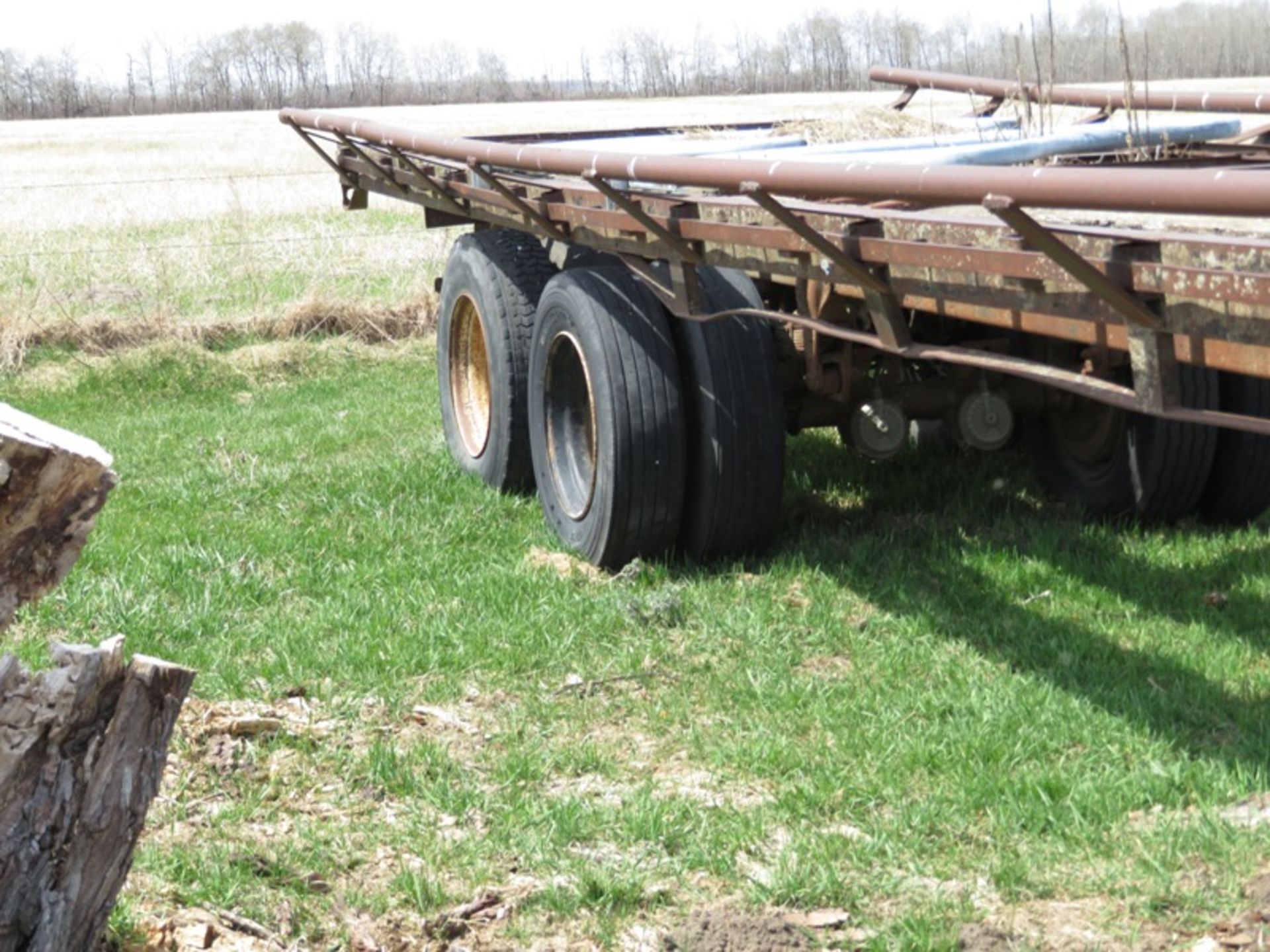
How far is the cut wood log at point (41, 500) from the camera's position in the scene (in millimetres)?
2768

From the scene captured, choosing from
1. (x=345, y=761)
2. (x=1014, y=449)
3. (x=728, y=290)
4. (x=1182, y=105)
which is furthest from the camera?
(x=1014, y=449)

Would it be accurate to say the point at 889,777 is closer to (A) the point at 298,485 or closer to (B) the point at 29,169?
(A) the point at 298,485

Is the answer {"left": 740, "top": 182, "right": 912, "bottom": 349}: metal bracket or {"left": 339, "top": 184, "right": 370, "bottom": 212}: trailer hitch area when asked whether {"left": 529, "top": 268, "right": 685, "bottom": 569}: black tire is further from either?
{"left": 339, "top": 184, "right": 370, "bottom": 212}: trailer hitch area

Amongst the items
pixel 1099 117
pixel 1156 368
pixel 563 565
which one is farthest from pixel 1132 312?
pixel 1099 117

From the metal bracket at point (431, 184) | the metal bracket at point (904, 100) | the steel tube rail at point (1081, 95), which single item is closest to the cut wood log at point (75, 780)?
the steel tube rail at point (1081, 95)

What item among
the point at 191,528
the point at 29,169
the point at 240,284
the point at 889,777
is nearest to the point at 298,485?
the point at 191,528

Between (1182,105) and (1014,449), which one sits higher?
(1182,105)

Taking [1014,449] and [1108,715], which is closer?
[1108,715]

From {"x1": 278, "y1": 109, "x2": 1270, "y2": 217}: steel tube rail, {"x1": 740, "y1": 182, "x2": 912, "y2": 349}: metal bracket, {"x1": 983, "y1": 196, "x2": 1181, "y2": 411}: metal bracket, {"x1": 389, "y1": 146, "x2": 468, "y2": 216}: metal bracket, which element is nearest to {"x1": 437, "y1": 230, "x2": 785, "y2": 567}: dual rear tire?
{"x1": 278, "y1": 109, "x2": 1270, "y2": 217}: steel tube rail

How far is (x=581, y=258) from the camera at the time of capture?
6.67 m

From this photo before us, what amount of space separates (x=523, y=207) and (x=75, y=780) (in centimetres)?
345

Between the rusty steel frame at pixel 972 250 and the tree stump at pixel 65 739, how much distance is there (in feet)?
6.19

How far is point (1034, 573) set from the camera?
225 inches

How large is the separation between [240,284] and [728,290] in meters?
9.63
